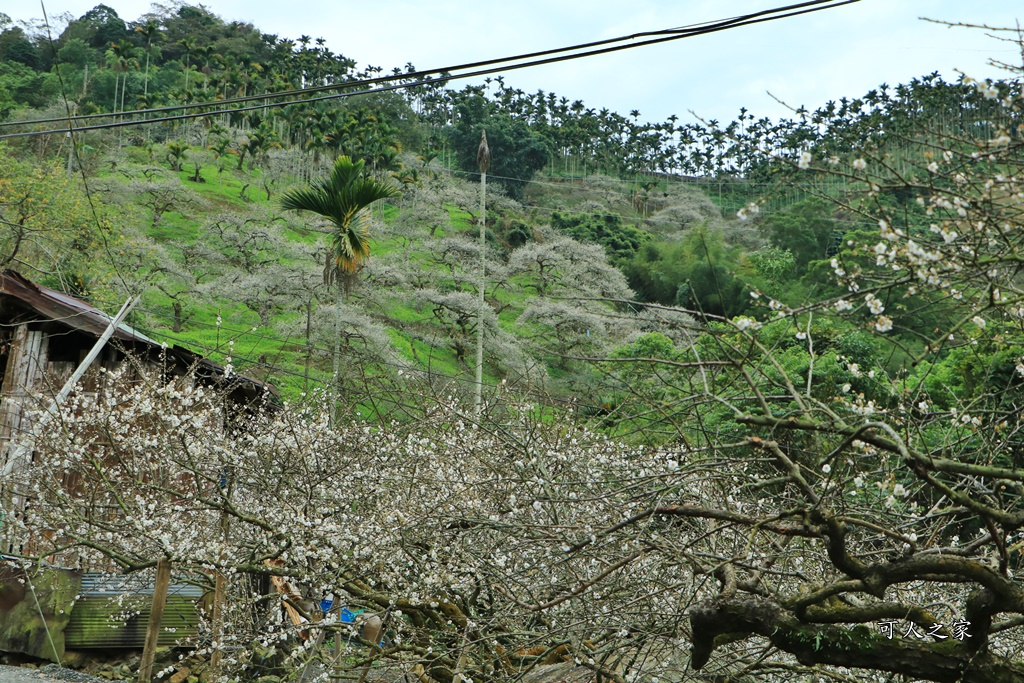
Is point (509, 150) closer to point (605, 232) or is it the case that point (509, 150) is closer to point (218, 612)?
point (605, 232)

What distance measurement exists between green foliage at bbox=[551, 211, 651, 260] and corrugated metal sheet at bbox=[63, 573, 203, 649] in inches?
1416

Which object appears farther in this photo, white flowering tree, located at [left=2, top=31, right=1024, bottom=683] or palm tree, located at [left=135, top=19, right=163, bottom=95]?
palm tree, located at [left=135, top=19, right=163, bottom=95]

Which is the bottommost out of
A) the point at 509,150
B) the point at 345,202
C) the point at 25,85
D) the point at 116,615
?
the point at 116,615

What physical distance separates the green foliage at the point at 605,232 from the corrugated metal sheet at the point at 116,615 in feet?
118

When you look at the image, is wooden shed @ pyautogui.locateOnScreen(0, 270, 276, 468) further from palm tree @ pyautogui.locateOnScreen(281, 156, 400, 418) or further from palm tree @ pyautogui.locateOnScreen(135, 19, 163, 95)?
palm tree @ pyautogui.locateOnScreen(135, 19, 163, 95)

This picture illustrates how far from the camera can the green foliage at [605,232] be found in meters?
46.5

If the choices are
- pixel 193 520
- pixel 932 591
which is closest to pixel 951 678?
pixel 932 591

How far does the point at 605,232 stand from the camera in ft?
159

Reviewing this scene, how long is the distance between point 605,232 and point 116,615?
131 ft

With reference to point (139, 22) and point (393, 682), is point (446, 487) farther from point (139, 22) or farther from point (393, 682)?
point (139, 22)

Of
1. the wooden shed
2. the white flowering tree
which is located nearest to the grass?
the wooden shed

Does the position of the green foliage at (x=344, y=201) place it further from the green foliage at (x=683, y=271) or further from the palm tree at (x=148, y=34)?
the palm tree at (x=148, y=34)

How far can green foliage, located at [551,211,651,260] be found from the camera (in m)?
46.5

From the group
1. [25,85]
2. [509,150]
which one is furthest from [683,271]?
[25,85]
